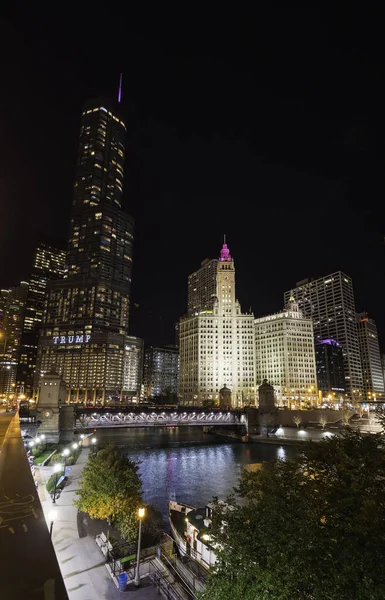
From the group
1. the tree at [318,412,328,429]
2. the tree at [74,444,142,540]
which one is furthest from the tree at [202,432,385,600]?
the tree at [318,412,328,429]

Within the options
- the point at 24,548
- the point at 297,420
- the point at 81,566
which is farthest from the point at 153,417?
the point at 24,548

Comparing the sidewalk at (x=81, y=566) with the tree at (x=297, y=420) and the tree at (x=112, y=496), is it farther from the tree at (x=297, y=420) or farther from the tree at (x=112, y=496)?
the tree at (x=297, y=420)

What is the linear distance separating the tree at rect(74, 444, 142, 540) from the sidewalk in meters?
2.46

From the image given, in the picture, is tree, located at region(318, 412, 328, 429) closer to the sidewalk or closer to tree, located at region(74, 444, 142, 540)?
the sidewalk

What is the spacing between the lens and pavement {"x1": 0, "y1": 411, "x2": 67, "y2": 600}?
24.6 feet

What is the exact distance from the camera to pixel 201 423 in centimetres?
11956

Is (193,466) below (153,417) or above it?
below

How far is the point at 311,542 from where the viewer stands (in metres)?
13.5

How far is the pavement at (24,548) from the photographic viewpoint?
7.50 m

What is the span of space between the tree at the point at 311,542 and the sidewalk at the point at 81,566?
9.86 metres

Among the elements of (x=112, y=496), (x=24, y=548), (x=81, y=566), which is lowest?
(x=81, y=566)

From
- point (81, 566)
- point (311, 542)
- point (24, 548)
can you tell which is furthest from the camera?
point (81, 566)

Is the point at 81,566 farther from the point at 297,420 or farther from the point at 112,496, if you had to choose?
the point at 297,420

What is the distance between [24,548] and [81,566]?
18.9 m
